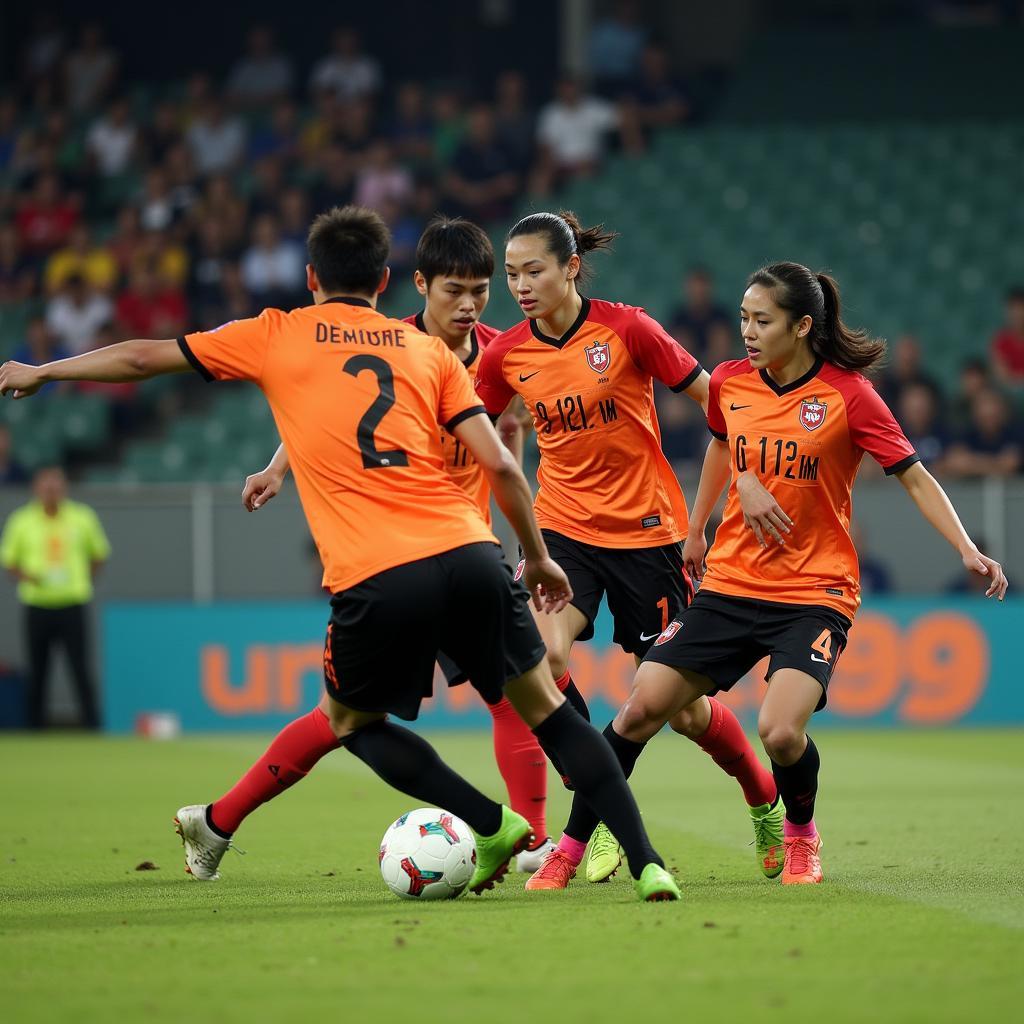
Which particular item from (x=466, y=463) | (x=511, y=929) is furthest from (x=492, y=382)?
(x=511, y=929)

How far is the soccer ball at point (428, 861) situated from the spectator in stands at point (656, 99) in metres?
15.0

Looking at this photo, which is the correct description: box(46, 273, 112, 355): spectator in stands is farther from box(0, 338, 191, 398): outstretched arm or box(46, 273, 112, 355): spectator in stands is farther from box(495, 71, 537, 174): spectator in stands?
box(0, 338, 191, 398): outstretched arm

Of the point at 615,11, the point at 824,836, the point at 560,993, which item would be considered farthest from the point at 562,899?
the point at 615,11

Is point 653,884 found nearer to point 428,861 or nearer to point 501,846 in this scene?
point 501,846

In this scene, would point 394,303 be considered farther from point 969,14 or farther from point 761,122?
point 969,14

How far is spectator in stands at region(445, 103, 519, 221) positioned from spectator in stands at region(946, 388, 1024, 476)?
5907mm

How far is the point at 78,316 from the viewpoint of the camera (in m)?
17.6

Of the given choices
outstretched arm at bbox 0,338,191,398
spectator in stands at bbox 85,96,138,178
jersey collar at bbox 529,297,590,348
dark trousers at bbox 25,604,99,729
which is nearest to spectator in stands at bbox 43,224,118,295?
spectator in stands at bbox 85,96,138,178

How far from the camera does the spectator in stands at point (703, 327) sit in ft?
50.9

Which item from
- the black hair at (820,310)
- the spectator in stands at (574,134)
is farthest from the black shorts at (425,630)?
the spectator in stands at (574,134)

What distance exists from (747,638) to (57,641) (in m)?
10.2

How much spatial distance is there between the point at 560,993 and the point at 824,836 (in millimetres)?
3737

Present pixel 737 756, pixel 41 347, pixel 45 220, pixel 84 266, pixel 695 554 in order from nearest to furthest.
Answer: pixel 737 756, pixel 695 554, pixel 41 347, pixel 84 266, pixel 45 220

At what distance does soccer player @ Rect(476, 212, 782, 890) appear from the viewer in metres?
6.57
